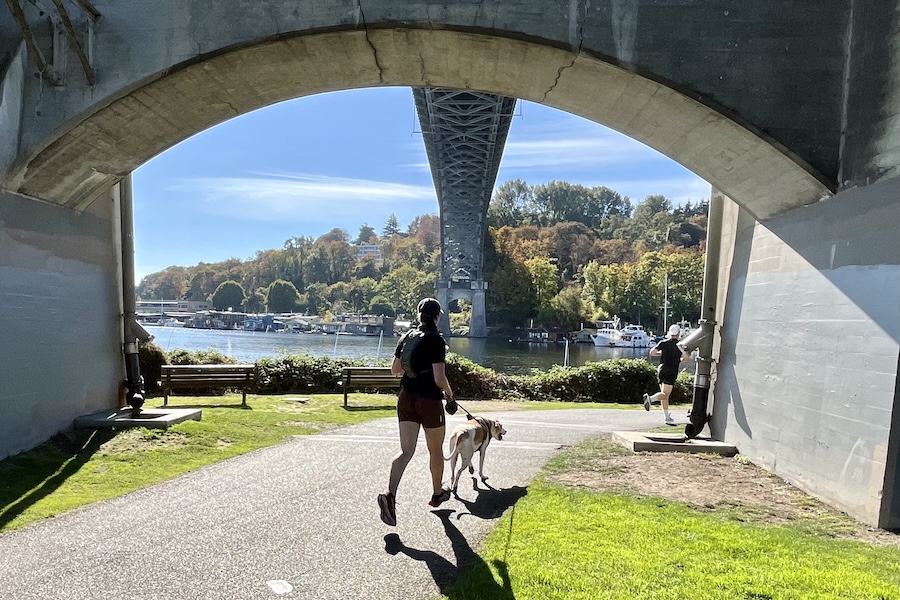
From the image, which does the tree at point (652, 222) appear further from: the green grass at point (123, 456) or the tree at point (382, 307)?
the green grass at point (123, 456)

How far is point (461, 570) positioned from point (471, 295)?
220 feet

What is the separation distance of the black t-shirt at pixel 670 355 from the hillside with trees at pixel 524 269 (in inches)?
2452

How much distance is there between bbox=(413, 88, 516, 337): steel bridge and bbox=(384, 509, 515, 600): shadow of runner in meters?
13.3

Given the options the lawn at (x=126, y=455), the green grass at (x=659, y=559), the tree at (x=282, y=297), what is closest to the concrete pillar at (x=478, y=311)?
the tree at (x=282, y=297)

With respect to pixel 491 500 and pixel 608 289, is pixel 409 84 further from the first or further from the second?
pixel 608 289

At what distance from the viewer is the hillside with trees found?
71.4 metres

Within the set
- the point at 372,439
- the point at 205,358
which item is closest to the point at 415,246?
the point at 205,358

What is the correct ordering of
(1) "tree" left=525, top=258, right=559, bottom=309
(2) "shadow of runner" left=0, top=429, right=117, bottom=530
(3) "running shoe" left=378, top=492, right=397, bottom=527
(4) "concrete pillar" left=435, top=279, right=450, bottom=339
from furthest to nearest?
(1) "tree" left=525, top=258, right=559, bottom=309 < (4) "concrete pillar" left=435, top=279, right=450, bottom=339 < (2) "shadow of runner" left=0, top=429, right=117, bottom=530 < (3) "running shoe" left=378, top=492, right=397, bottom=527

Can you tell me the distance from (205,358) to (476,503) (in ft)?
42.2

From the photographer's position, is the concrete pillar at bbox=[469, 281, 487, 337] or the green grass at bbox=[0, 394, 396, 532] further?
the concrete pillar at bbox=[469, 281, 487, 337]

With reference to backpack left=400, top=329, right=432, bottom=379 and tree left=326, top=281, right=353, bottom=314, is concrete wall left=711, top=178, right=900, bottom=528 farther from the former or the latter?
tree left=326, top=281, right=353, bottom=314

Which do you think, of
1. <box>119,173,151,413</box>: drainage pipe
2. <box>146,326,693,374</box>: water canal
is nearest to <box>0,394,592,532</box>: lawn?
<box>119,173,151,413</box>: drainage pipe

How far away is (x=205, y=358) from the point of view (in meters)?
16.1

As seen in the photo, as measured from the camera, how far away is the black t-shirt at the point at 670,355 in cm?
893
